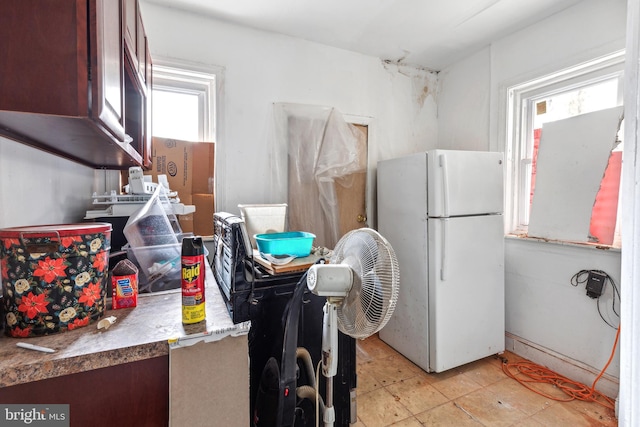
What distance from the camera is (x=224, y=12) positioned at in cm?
216

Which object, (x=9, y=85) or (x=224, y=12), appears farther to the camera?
(x=224, y=12)

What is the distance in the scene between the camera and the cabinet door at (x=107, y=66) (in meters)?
0.68

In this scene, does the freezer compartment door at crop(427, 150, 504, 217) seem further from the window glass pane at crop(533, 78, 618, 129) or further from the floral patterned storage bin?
the floral patterned storage bin

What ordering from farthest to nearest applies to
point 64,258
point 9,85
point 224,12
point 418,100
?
point 418,100 → point 224,12 → point 64,258 → point 9,85

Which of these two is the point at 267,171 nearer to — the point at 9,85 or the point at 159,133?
the point at 159,133

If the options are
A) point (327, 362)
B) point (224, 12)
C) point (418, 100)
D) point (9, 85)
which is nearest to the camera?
point (9, 85)

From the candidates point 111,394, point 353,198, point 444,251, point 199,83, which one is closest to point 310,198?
point 353,198

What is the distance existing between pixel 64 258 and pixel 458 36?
9.88ft

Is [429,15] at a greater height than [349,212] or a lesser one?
greater

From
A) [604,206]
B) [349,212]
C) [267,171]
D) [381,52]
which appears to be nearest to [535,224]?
[604,206]

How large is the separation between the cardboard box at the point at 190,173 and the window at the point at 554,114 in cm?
253

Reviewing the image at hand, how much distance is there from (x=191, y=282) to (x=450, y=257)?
6.17ft

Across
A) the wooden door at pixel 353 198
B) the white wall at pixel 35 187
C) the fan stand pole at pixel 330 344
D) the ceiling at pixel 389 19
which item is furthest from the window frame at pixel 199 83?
the fan stand pole at pixel 330 344

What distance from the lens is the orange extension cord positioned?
6.15 ft
